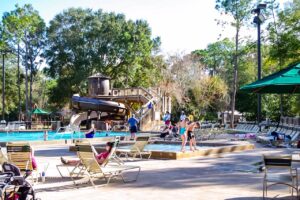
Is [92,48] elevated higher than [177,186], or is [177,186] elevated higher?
[92,48]

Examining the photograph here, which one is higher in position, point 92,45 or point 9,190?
point 92,45

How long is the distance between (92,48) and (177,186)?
Result: 124 ft

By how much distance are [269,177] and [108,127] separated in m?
28.3

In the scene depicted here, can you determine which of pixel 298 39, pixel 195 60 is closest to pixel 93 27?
pixel 195 60

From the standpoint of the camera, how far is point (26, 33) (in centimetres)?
4762

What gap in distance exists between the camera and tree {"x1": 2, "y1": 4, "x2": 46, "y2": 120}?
46031 mm

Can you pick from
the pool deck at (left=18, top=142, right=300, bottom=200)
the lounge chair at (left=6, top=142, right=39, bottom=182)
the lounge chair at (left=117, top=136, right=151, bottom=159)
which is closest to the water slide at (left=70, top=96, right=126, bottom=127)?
the lounge chair at (left=117, top=136, right=151, bottom=159)

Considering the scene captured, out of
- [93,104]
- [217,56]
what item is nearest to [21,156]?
[93,104]

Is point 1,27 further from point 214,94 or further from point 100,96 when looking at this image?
point 214,94

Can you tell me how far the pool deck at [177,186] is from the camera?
762 centimetres

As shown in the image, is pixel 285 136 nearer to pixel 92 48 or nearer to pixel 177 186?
pixel 177 186

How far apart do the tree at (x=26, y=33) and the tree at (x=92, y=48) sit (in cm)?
194

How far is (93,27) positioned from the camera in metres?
45.3

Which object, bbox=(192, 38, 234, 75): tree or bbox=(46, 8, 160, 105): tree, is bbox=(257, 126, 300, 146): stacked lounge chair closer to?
bbox=(46, 8, 160, 105): tree
